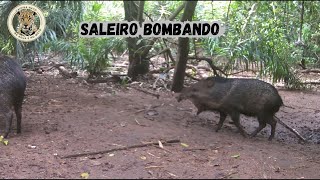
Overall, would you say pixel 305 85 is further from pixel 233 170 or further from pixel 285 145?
pixel 233 170

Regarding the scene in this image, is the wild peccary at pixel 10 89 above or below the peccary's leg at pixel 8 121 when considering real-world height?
above

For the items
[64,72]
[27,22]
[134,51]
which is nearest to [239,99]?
[134,51]

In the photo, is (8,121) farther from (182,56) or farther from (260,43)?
(260,43)

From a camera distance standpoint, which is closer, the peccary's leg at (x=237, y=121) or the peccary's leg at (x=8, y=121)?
the peccary's leg at (x=8, y=121)

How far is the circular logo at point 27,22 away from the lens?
6836 millimetres

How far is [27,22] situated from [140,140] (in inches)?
130

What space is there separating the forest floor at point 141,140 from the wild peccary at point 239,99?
0.84 ft

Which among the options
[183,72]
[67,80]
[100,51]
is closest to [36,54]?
[67,80]

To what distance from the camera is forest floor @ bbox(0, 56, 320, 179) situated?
13.0ft

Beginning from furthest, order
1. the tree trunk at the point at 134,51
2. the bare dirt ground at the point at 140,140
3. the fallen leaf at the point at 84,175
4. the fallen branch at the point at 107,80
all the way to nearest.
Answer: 1. the fallen branch at the point at 107,80
2. the tree trunk at the point at 134,51
3. the bare dirt ground at the point at 140,140
4. the fallen leaf at the point at 84,175

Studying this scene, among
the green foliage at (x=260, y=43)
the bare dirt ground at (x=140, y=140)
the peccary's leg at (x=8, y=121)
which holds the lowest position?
the bare dirt ground at (x=140, y=140)

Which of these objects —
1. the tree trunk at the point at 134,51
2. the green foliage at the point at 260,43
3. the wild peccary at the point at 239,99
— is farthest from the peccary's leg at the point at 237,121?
the tree trunk at the point at 134,51

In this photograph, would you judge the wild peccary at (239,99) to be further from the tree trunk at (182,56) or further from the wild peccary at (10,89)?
the wild peccary at (10,89)

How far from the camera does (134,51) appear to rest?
7953mm
